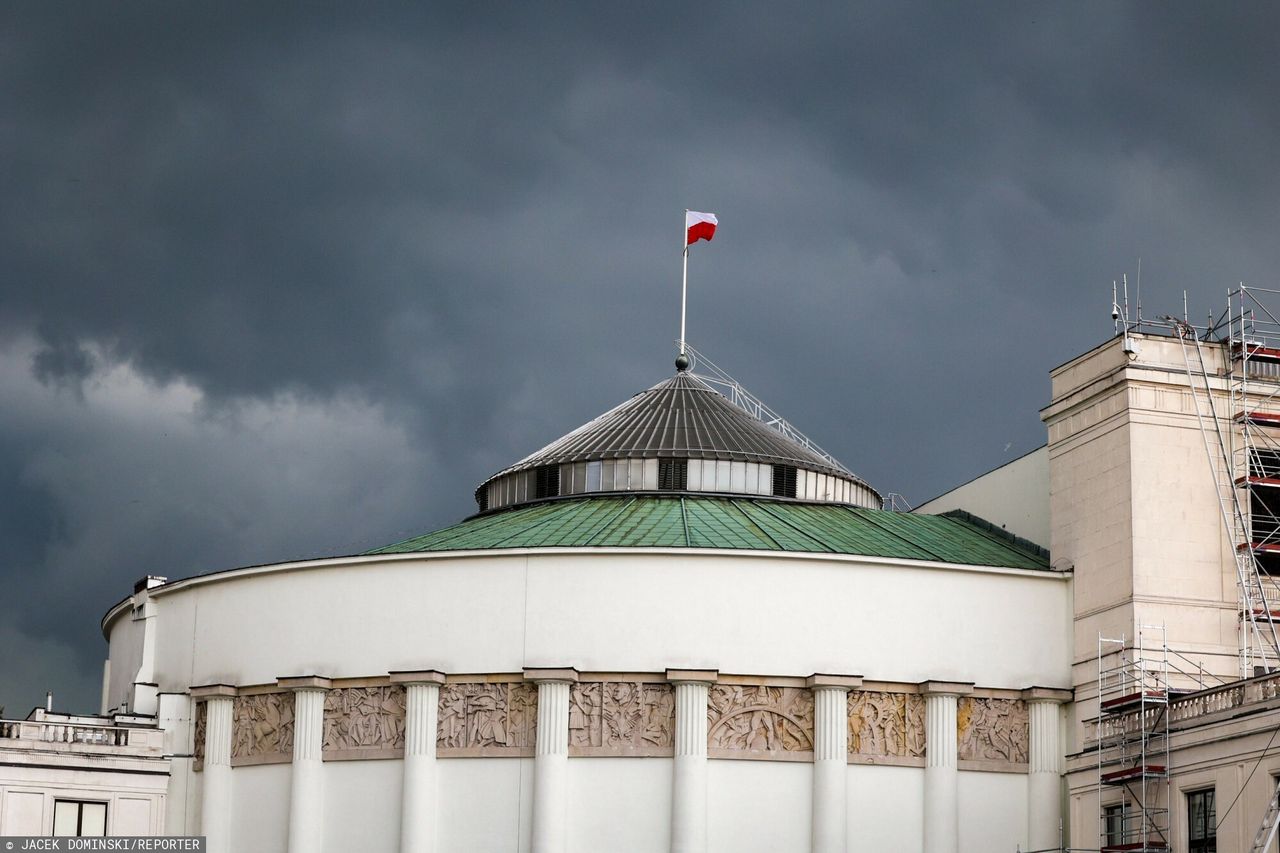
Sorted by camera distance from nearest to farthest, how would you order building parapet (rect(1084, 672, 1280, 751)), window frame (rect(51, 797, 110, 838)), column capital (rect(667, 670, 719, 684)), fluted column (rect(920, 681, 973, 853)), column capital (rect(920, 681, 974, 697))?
building parapet (rect(1084, 672, 1280, 751)) < column capital (rect(667, 670, 719, 684)) < fluted column (rect(920, 681, 973, 853)) < column capital (rect(920, 681, 974, 697)) < window frame (rect(51, 797, 110, 838))

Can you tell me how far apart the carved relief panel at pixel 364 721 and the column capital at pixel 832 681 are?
9826 millimetres

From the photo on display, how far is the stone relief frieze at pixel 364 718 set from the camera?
5275 centimetres

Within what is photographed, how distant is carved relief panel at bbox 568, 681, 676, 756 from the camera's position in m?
51.5

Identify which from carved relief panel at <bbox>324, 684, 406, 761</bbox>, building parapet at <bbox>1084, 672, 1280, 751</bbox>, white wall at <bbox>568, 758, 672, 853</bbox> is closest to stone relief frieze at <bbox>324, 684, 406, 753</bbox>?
carved relief panel at <bbox>324, 684, 406, 761</bbox>

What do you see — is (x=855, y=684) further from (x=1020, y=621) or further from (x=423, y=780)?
(x=423, y=780)

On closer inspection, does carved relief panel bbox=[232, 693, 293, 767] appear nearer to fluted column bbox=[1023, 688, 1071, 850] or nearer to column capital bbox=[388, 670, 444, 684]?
column capital bbox=[388, 670, 444, 684]

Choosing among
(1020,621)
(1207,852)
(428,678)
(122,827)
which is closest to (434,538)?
(428,678)

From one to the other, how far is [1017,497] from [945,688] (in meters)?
11.7

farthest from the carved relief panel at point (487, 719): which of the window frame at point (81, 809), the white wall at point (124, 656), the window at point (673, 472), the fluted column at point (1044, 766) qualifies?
the fluted column at point (1044, 766)

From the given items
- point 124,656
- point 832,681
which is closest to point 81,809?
point 124,656

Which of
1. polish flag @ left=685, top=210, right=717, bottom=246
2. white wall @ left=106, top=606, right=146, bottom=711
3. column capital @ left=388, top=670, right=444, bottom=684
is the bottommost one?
column capital @ left=388, top=670, right=444, bottom=684

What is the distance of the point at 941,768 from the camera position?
52156 millimetres

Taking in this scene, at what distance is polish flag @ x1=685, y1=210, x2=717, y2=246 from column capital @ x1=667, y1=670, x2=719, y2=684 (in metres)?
19.9

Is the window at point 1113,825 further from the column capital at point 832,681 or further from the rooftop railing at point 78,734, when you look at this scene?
the rooftop railing at point 78,734
